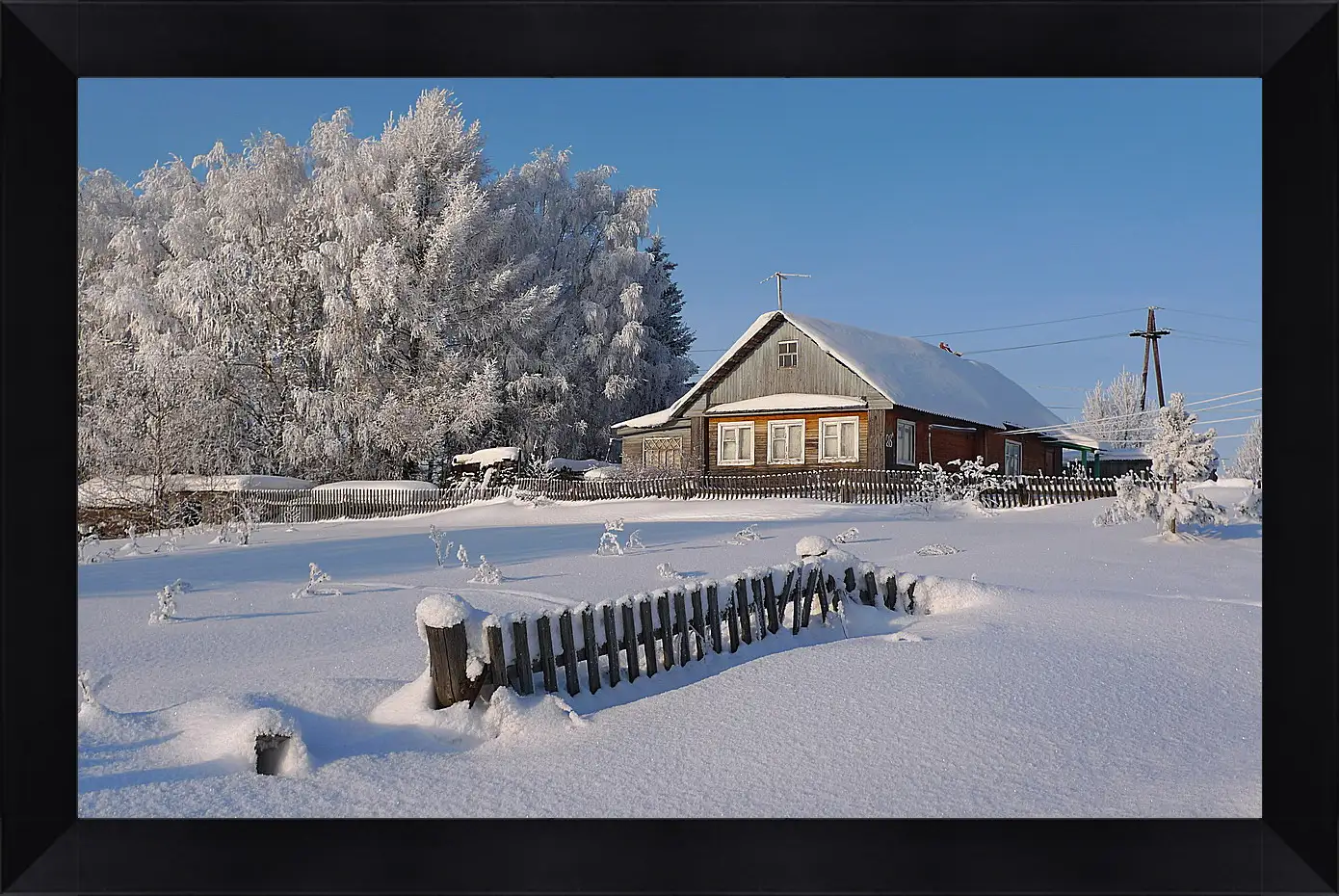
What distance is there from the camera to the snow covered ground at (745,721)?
11.8 feet

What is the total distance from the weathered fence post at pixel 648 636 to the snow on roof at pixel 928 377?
63.7 feet

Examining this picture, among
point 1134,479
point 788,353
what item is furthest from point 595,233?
point 1134,479

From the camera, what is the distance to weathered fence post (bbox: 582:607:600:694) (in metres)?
5.12

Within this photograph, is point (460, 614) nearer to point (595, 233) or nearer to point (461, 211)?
point (461, 211)

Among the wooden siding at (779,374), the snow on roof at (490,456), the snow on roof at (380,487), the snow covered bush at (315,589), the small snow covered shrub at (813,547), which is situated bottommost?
the snow covered bush at (315,589)

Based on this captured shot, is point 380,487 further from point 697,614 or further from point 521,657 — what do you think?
point 521,657

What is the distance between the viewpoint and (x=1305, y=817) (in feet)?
10.0

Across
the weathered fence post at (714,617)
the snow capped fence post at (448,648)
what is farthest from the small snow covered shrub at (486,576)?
the snow capped fence post at (448,648)

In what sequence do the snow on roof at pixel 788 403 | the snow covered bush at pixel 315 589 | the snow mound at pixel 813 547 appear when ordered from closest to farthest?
the snow mound at pixel 813 547 < the snow covered bush at pixel 315 589 < the snow on roof at pixel 788 403

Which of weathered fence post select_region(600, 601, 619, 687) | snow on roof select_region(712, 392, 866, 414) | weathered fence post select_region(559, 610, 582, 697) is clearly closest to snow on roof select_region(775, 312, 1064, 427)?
snow on roof select_region(712, 392, 866, 414)

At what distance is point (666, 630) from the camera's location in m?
5.65

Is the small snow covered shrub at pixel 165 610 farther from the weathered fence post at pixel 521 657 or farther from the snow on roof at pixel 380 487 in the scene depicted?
the snow on roof at pixel 380 487

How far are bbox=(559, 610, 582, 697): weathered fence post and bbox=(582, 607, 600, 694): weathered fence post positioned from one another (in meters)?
0.08
